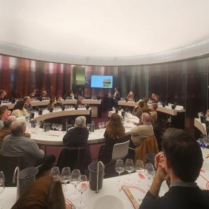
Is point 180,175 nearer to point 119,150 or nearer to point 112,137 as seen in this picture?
point 119,150

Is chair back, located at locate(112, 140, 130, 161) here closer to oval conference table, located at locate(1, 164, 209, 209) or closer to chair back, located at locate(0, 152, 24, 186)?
oval conference table, located at locate(1, 164, 209, 209)

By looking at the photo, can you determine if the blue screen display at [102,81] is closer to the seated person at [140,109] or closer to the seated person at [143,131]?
the seated person at [140,109]

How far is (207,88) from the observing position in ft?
22.1

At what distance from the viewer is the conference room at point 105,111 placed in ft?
3.65

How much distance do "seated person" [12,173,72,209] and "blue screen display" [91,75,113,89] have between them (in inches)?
399

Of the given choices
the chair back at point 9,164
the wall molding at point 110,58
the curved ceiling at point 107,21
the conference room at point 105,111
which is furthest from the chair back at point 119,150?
the wall molding at point 110,58

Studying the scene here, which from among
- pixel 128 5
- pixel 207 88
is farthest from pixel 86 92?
pixel 128 5

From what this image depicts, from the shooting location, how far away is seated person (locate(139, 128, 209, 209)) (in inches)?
37.4

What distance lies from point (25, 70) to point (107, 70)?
4.97 metres

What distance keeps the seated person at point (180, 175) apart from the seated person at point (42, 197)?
0.60 m

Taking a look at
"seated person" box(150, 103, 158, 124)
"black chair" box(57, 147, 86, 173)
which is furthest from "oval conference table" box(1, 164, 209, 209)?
"seated person" box(150, 103, 158, 124)

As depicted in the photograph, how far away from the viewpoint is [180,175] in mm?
1036

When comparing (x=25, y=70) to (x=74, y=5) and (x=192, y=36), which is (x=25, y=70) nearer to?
(x=74, y=5)

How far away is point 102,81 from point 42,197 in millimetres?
10255
